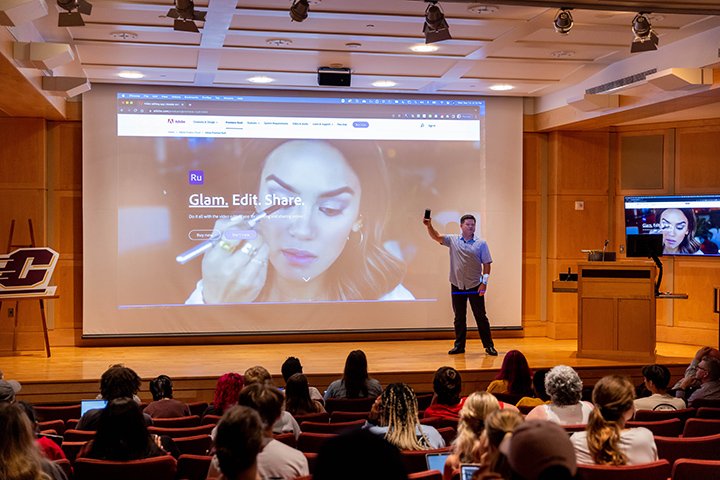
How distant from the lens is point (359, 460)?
4.91 ft

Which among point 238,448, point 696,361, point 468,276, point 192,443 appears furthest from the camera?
point 468,276

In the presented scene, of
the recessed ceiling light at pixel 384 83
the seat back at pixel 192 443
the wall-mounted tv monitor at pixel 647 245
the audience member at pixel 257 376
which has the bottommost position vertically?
the seat back at pixel 192 443

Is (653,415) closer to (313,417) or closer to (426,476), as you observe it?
(313,417)

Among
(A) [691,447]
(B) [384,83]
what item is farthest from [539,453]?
(B) [384,83]

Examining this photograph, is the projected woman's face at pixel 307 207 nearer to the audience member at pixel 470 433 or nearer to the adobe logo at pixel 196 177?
the adobe logo at pixel 196 177

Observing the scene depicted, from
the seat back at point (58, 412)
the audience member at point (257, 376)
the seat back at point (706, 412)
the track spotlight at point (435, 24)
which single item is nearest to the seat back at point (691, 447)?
the seat back at point (706, 412)

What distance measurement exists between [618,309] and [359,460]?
7.74 metres

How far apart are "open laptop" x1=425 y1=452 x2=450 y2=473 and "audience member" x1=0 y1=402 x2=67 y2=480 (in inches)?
60.6

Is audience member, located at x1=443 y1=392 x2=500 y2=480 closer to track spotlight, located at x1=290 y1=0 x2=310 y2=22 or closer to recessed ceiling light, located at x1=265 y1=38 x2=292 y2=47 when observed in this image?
track spotlight, located at x1=290 y1=0 x2=310 y2=22

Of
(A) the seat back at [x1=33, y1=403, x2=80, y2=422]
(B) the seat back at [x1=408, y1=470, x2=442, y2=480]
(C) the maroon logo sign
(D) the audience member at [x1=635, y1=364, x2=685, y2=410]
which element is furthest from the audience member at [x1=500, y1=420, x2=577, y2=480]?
(C) the maroon logo sign

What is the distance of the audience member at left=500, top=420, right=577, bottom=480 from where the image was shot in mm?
1655

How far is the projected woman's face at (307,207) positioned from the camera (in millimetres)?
10445

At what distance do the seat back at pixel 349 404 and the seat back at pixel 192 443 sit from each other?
61.5 inches

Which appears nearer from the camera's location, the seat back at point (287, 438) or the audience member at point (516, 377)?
the seat back at point (287, 438)
